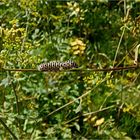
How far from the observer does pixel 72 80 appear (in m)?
2.25

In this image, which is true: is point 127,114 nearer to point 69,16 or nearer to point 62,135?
point 62,135

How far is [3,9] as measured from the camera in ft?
8.54

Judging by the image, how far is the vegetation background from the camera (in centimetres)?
195

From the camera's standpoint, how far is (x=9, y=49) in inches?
58.7

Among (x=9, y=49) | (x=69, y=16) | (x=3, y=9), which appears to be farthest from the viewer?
(x=3, y=9)

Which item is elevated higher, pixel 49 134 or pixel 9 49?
pixel 9 49

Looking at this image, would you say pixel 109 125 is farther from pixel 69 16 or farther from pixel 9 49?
pixel 9 49

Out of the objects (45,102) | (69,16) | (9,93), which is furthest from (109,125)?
(69,16)

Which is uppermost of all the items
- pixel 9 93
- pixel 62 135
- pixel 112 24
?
pixel 112 24

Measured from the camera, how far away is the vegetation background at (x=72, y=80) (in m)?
1.95

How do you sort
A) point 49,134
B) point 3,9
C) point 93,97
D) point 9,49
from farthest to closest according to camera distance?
point 3,9 < point 93,97 < point 49,134 < point 9,49

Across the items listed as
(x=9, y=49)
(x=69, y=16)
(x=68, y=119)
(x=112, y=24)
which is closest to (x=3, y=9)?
(x=69, y=16)

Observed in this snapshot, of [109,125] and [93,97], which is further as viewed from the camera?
[93,97]

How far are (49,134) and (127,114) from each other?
0.44m
